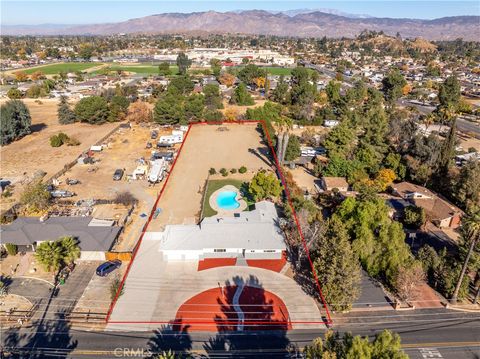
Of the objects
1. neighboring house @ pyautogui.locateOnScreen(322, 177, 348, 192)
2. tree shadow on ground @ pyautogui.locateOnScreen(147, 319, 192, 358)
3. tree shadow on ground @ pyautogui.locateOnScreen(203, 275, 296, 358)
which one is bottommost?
tree shadow on ground @ pyautogui.locateOnScreen(147, 319, 192, 358)

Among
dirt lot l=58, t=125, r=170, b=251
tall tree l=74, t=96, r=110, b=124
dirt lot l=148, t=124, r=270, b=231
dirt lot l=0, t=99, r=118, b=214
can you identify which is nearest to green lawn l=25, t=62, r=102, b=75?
dirt lot l=0, t=99, r=118, b=214

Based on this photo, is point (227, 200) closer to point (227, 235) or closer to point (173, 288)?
point (227, 235)

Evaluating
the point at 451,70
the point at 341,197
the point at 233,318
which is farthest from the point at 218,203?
the point at 451,70

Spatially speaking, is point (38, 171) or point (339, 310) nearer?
point (339, 310)

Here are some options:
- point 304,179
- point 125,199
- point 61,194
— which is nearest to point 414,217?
point 304,179

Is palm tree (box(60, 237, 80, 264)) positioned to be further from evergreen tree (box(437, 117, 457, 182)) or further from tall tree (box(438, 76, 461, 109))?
tall tree (box(438, 76, 461, 109))

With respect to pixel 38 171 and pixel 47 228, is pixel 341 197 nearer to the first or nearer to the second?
pixel 47 228

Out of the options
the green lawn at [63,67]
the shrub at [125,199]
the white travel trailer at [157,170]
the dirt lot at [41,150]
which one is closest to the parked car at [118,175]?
the white travel trailer at [157,170]
